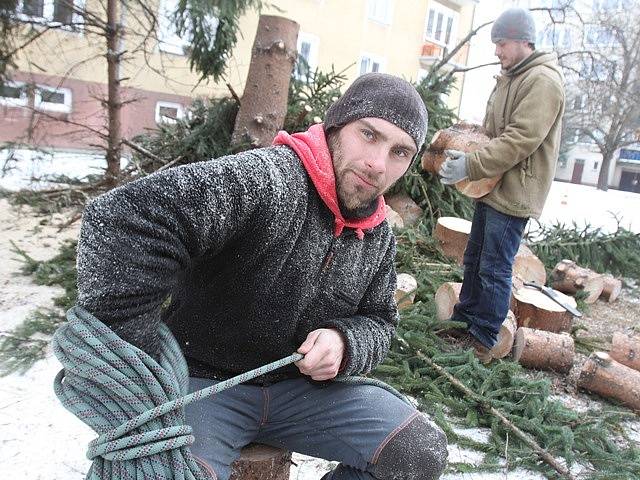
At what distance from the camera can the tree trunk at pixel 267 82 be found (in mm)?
4797

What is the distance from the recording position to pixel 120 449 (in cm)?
109

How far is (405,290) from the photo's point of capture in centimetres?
399

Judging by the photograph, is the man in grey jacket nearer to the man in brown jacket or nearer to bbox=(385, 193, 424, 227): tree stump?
the man in brown jacket

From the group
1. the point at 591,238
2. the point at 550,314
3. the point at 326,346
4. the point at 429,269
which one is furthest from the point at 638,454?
the point at 591,238

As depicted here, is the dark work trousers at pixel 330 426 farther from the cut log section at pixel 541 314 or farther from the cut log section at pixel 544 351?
the cut log section at pixel 541 314

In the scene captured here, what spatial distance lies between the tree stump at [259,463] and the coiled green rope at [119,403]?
0.44m

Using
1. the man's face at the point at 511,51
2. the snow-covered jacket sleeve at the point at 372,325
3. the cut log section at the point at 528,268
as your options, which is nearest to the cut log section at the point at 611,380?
the cut log section at the point at 528,268

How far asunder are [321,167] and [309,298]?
1.28 feet

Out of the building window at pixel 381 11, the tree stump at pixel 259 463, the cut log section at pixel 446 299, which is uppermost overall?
the building window at pixel 381 11

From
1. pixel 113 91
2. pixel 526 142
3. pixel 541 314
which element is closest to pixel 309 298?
pixel 526 142

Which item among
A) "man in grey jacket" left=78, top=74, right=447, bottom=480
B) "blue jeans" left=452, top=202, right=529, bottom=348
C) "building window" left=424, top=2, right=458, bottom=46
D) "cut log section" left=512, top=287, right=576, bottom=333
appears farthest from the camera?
"building window" left=424, top=2, right=458, bottom=46

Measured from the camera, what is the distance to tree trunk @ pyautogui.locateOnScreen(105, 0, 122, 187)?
4559 mm

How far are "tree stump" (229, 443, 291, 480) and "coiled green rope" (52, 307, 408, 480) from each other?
442 mm

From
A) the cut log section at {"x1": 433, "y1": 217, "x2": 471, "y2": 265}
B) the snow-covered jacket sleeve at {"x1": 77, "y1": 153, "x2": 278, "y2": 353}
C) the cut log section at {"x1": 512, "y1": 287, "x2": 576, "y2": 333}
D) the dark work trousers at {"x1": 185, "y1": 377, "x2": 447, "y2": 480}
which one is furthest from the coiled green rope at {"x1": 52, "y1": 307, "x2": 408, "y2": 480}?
the cut log section at {"x1": 433, "y1": 217, "x2": 471, "y2": 265}
